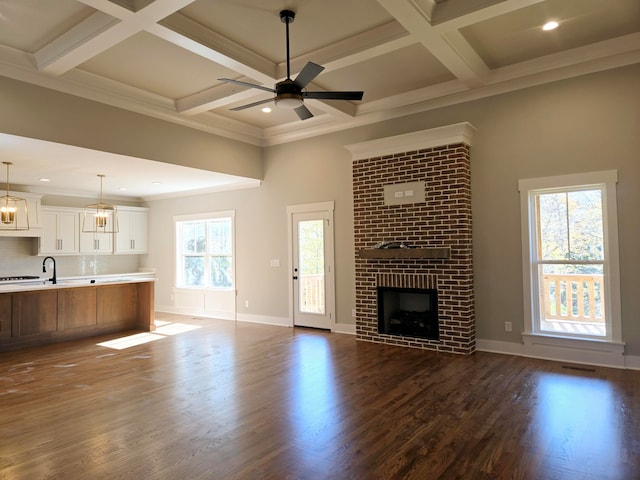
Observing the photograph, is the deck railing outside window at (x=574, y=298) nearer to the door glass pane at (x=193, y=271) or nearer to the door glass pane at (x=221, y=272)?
the door glass pane at (x=221, y=272)

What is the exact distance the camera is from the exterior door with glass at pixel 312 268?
22.0 ft

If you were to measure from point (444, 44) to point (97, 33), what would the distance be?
326 centimetres

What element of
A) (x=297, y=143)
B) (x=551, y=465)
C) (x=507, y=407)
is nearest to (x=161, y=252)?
(x=297, y=143)

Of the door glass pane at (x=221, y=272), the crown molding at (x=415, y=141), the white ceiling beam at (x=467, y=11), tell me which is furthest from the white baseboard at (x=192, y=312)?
the white ceiling beam at (x=467, y=11)

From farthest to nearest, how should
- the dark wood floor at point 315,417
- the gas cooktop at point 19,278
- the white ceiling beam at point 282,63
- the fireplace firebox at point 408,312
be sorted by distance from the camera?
the gas cooktop at point 19,278 < the fireplace firebox at point 408,312 < the white ceiling beam at point 282,63 < the dark wood floor at point 315,417

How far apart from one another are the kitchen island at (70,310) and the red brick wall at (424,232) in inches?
152

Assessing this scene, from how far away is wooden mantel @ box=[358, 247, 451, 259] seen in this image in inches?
203

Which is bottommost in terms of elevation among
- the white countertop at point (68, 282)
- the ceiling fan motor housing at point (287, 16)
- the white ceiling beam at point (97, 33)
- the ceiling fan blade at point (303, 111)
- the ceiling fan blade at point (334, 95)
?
the white countertop at point (68, 282)

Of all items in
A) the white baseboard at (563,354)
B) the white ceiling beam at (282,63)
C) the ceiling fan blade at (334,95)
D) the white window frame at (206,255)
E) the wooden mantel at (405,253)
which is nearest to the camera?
the ceiling fan blade at (334,95)

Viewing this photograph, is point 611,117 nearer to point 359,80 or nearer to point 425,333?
point 359,80

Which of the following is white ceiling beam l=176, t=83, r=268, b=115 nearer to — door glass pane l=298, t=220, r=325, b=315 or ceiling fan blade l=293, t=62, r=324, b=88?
ceiling fan blade l=293, t=62, r=324, b=88

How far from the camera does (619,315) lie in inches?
174

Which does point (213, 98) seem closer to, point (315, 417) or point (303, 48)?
point (303, 48)

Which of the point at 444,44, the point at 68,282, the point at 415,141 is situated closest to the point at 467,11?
the point at 444,44
